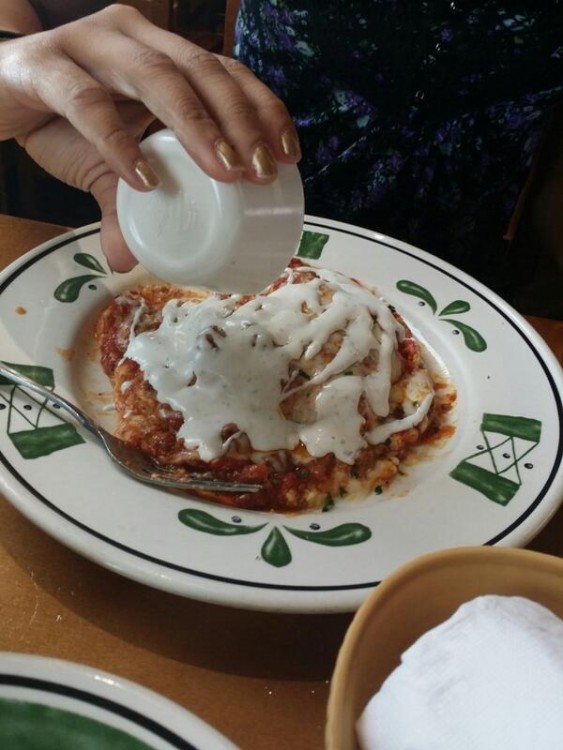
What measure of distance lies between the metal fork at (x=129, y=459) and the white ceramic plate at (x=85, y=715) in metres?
0.41

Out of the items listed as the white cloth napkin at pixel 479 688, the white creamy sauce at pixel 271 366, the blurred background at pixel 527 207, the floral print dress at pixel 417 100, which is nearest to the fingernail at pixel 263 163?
the white creamy sauce at pixel 271 366

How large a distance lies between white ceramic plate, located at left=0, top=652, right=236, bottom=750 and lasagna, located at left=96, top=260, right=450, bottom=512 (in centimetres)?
44

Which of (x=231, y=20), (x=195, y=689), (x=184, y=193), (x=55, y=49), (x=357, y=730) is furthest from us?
(x=231, y=20)

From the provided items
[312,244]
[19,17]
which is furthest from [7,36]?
[312,244]

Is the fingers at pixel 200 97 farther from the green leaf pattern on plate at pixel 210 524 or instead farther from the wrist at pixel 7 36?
the green leaf pattern on plate at pixel 210 524

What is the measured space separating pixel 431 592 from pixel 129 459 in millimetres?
449

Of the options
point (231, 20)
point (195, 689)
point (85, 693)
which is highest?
point (231, 20)

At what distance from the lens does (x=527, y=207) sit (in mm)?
1949

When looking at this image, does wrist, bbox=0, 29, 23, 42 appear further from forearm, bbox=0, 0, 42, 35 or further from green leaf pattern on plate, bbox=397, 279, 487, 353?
green leaf pattern on plate, bbox=397, 279, 487, 353

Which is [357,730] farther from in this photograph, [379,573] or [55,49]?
[55,49]

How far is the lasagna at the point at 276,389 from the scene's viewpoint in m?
0.83

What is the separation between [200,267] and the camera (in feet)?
2.44

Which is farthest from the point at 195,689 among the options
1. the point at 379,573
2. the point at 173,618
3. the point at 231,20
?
the point at 231,20

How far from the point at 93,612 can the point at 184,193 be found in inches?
15.5
